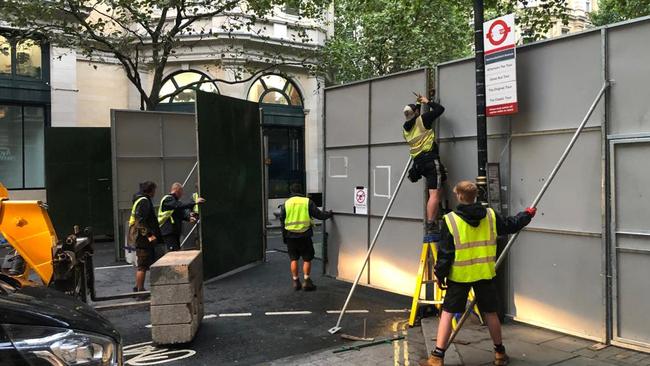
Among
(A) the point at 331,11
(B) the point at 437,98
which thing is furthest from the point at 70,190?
(A) the point at 331,11

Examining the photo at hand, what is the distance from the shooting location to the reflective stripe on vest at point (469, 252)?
500cm

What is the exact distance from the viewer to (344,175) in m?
9.13

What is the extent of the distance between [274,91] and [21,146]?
9.85m

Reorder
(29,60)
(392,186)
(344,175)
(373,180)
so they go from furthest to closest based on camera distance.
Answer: (29,60), (344,175), (373,180), (392,186)

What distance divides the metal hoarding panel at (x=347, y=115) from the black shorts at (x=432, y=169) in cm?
174

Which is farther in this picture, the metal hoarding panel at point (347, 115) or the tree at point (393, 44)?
the tree at point (393, 44)

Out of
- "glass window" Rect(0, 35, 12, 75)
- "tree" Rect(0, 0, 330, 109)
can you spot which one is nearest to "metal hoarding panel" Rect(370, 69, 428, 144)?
"tree" Rect(0, 0, 330, 109)

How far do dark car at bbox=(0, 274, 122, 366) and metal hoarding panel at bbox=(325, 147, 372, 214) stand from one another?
228 inches

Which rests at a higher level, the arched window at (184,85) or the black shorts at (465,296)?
the arched window at (184,85)

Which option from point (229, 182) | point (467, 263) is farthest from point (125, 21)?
point (467, 263)

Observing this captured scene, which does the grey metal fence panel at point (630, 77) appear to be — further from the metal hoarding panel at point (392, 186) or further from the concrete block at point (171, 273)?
the concrete block at point (171, 273)

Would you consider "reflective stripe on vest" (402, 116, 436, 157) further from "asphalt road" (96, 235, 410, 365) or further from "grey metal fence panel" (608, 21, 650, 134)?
"asphalt road" (96, 235, 410, 365)

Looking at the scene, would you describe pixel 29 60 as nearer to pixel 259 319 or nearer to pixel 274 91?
pixel 274 91

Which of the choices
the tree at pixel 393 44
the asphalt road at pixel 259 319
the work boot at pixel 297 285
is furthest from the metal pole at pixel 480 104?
the tree at pixel 393 44
